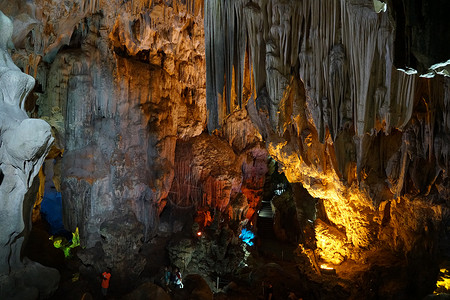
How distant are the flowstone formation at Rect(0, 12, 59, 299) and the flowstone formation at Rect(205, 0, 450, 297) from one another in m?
3.30

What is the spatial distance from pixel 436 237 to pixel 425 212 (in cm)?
54

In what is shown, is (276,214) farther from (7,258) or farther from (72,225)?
(7,258)

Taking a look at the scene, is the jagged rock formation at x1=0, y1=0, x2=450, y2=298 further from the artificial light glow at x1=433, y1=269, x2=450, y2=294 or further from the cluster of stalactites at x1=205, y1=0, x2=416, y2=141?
the artificial light glow at x1=433, y1=269, x2=450, y2=294

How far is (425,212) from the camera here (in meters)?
7.15

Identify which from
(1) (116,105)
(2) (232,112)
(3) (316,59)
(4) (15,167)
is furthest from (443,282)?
(1) (116,105)

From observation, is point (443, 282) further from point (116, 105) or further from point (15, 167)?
point (116, 105)

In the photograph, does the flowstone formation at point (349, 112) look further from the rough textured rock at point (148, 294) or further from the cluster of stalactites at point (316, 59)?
the rough textured rock at point (148, 294)

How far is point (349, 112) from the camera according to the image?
5105 millimetres

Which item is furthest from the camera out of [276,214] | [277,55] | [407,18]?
[276,214]

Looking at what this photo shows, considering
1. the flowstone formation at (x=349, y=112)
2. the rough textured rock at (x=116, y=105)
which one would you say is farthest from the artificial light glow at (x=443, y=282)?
the rough textured rock at (x=116, y=105)

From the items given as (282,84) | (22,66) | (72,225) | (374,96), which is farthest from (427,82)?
(72,225)

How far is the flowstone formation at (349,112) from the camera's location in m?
4.71

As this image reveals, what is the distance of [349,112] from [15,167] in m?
4.41

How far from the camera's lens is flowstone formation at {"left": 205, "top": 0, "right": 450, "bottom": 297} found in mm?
4711
